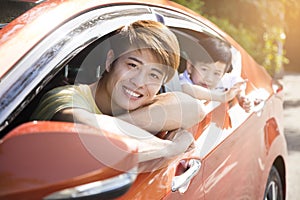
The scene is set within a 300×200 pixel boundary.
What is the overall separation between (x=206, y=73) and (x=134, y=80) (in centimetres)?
79

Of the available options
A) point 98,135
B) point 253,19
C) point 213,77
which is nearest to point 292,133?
point 253,19

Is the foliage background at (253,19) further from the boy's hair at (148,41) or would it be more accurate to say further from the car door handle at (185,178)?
the car door handle at (185,178)

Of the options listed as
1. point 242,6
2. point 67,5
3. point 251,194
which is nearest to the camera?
point 67,5

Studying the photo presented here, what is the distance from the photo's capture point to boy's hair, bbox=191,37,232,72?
9.07 feet

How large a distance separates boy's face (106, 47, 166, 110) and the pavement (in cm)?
294

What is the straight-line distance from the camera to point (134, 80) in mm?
1991

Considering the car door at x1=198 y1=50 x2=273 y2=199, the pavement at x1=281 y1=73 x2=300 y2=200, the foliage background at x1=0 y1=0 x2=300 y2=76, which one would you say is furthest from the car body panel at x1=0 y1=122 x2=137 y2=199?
the foliage background at x1=0 y1=0 x2=300 y2=76

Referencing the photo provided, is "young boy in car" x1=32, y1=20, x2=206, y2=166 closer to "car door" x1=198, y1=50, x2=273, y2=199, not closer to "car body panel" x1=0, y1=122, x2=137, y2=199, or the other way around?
"car door" x1=198, y1=50, x2=273, y2=199

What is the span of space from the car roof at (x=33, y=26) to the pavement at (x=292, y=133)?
10.4ft

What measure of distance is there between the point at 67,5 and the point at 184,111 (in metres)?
0.58

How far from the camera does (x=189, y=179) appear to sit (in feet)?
6.64

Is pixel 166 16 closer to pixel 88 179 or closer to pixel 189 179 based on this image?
pixel 189 179

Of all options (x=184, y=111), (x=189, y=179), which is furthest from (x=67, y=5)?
(x=189, y=179)

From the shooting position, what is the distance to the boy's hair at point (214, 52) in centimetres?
276
